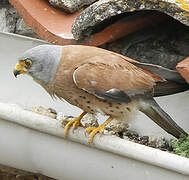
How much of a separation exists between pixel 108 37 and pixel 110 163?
79 cm

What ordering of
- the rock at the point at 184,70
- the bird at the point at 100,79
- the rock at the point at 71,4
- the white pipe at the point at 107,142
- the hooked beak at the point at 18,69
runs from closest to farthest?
the white pipe at the point at 107,142
the rock at the point at 184,70
the bird at the point at 100,79
the hooked beak at the point at 18,69
the rock at the point at 71,4

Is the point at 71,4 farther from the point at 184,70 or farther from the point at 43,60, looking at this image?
the point at 184,70

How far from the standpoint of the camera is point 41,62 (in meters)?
3.02

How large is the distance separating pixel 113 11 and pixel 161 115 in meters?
0.57

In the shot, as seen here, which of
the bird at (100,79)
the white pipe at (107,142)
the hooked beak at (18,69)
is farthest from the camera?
the hooked beak at (18,69)

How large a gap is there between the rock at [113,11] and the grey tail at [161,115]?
17.5 inches

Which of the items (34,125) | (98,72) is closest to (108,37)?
(98,72)

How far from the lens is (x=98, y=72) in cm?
292

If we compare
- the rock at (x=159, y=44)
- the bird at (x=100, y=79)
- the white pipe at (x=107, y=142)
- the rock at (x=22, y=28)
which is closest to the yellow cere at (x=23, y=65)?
the bird at (x=100, y=79)

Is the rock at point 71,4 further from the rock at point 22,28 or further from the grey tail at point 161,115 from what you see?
the grey tail at point 161,115

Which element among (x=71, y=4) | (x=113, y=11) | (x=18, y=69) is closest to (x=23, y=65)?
(x=18, y=69)

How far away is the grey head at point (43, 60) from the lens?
118 inches

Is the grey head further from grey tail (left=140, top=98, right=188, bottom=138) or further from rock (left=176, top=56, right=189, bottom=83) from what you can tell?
rock (left=176, top=56, right=189, bottom=83)

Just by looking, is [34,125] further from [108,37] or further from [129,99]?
[108,37]
